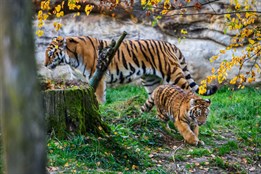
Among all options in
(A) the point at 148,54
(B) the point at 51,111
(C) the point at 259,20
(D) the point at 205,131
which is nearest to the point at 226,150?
(D) the point at 205,131

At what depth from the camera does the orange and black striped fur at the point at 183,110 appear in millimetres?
7844

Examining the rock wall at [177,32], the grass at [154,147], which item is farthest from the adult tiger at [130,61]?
the rock wall at [177,32]

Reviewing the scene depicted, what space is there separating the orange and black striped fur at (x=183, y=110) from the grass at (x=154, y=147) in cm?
16

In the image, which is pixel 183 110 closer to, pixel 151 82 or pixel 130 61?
pixel 151 82

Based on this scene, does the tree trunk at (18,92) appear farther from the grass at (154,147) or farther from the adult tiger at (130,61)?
the adult tiger at (130,61)

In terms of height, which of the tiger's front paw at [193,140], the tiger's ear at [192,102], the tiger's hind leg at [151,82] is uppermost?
the tiger's ear at [192,102]

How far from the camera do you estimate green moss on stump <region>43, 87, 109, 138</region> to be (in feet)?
21.0

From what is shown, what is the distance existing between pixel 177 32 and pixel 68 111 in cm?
749

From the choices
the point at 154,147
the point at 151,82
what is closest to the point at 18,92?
the point at 154,147

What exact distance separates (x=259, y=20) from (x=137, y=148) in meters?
6.65

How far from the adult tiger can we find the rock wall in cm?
163

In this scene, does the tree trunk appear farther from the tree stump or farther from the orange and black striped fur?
the orange and black striped fur

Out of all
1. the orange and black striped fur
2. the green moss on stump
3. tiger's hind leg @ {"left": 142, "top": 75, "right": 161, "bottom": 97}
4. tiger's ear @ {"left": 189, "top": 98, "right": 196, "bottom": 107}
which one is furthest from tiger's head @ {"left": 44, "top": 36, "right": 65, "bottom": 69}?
the green moss on stump

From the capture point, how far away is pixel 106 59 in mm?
7777
